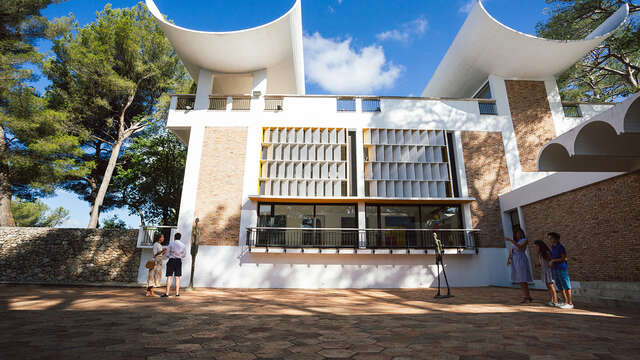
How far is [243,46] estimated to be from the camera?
12.7 m

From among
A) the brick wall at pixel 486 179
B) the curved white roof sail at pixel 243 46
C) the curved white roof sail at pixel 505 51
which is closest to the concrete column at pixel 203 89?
the curved white roof sail at pixel 243 46

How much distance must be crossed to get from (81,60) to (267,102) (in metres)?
10.3

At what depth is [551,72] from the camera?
43.9 ft

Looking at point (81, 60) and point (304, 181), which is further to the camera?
point (81, 60)

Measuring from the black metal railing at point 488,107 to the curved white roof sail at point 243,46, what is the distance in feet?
30.4

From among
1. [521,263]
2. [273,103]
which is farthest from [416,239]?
[273,103]

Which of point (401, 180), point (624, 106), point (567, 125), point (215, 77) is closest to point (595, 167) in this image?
point (624, 106)

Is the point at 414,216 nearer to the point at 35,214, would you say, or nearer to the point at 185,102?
the point at 185,102

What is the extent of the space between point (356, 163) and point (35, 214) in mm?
32169

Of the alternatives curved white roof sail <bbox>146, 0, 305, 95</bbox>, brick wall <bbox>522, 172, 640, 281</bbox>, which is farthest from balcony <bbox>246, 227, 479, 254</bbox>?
curved white roof sail <bbox>146, 0, 305, 95</bbox>

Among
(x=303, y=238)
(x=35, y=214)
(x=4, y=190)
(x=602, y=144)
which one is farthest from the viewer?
(x=35, y=214)

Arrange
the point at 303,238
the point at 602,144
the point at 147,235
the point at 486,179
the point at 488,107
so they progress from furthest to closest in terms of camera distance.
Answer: the point at 488,107 < the point at 486,179 < the point at 147,235 < the point at 303,238 < the point at 602,144

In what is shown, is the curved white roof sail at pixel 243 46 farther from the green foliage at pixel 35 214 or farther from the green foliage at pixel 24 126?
the green foliage at pixel 35 214

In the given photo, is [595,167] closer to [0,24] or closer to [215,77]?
[215,77]
